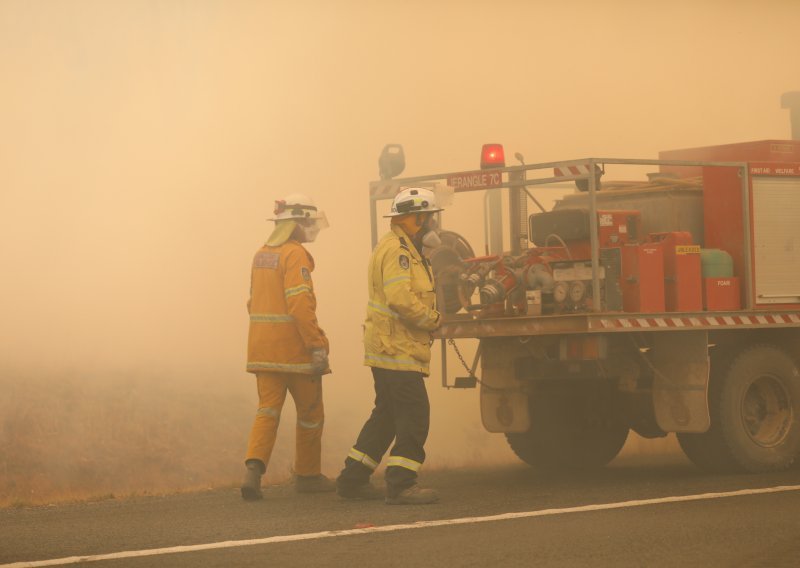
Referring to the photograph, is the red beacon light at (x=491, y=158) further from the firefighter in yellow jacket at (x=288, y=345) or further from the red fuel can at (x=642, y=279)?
the firefighter in yellow jacket at (x=288, y=345)

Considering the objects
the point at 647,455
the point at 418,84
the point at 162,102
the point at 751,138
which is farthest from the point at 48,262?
the point at 751,138

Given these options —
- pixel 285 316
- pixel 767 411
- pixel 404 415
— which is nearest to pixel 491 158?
pixel 285 316

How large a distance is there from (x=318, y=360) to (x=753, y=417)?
10.8ft

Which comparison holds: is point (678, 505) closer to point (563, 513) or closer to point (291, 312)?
point (563, 513)

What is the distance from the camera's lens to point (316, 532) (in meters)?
7.34

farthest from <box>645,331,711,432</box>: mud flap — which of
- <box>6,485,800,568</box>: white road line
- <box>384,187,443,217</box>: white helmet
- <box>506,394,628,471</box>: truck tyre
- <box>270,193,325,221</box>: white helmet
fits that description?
<box>270,193,325,221</box>: white helmet

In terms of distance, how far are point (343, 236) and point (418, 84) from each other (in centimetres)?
308

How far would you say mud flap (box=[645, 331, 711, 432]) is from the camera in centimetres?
948

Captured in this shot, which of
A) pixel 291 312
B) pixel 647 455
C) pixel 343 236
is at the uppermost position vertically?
pixel 343 236

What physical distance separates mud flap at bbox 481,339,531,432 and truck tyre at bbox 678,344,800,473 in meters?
1.16

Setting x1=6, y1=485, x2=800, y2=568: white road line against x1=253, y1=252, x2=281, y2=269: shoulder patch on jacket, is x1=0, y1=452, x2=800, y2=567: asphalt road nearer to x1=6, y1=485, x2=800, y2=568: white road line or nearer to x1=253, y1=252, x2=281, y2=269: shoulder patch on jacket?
x1=6, y1=485, x2=800, y2=568: white road line

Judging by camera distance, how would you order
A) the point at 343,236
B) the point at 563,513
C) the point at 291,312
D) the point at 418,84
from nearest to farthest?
1. the point at 563,513
2. the point at 291,312
3. the point at 343,236
4. the point at 418,84

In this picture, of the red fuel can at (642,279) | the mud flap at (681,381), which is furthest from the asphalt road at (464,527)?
the red fuel can at (642,279)

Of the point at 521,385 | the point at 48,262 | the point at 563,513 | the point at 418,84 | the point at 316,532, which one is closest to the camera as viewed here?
the point at 316,532
